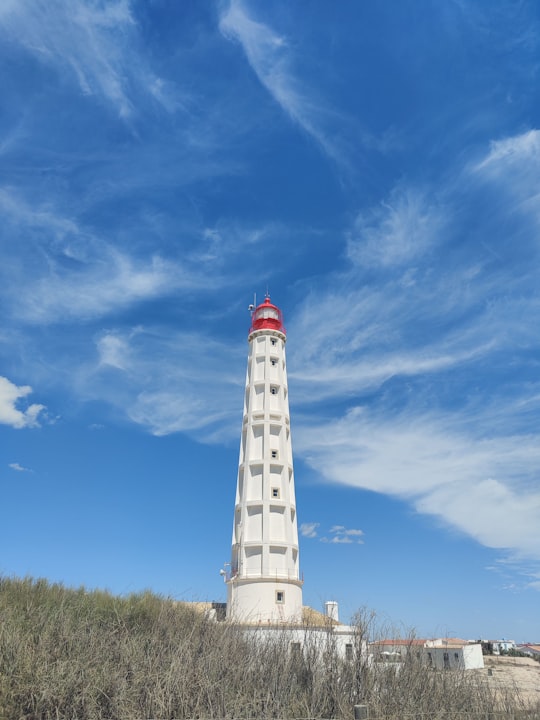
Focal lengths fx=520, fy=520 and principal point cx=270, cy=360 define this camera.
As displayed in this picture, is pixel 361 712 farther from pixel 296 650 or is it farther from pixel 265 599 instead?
pixel 265 599

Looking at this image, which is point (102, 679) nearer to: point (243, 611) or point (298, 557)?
point (243, 611)

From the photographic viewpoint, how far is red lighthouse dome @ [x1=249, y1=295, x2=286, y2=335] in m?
41.4

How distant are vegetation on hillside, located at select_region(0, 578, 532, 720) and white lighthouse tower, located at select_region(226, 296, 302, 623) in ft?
44.4

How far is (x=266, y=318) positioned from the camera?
4184cm

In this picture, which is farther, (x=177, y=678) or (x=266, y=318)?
(x=266, y=318)

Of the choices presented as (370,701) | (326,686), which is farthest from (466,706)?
(326,686)

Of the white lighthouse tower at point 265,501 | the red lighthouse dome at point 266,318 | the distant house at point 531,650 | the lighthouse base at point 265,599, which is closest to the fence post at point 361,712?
the white lighthouse tower at point 265,501

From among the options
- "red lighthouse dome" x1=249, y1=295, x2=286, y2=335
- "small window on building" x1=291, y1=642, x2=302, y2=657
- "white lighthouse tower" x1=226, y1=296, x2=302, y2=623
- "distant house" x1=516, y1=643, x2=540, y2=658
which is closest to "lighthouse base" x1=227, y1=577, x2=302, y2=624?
"white lighthouse tower" x1=226, y1=296, x2=302, y2=623

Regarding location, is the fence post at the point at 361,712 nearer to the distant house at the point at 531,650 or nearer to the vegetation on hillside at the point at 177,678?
the vegetation on hillside at the point at 177,678

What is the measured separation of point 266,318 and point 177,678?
104ft

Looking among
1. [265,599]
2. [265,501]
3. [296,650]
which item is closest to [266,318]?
[265,501]

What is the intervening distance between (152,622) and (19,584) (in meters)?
5.11

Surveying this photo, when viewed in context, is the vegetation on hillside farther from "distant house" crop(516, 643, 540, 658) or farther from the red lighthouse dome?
"distant house" crop(516, 643, 540, 658)

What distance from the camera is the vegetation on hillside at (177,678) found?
11.5 meters
